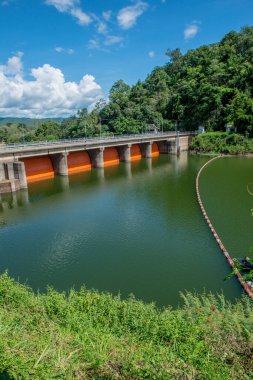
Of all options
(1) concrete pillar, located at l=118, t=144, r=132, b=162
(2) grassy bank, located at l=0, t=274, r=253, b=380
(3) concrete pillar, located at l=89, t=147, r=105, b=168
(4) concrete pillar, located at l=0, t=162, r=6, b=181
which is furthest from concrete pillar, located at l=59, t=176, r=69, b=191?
(2) grassy bank, located at l=0, t=274, r=253, b=380

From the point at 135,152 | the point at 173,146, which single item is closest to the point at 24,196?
the point at 135,152

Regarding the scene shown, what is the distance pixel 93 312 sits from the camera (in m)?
9.90

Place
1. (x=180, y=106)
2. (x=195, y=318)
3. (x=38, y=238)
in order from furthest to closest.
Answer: (x=180, y=106)
(x=38, y=238)
(x=195, y=318)

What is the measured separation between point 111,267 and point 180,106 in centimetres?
6162

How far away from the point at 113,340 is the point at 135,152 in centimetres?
4907

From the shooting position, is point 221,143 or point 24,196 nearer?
point 24,196

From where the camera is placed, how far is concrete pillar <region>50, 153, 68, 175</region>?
128 feet

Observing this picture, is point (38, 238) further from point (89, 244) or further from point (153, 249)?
point (153, 249)

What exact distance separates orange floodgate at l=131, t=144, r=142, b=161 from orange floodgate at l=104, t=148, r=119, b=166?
4.09m

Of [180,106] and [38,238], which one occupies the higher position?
[180,106]

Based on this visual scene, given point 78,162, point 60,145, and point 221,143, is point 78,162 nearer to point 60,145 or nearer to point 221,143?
point 60,145

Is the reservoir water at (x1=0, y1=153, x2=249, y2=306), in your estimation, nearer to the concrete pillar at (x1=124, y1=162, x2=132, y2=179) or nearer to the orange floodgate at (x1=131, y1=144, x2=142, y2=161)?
the concrete pillar at (x1=124, y1=162, x2=132, y2=179)

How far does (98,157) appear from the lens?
4491cm

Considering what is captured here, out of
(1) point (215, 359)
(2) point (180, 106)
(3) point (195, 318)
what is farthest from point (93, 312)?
(2) point (180, 106)
